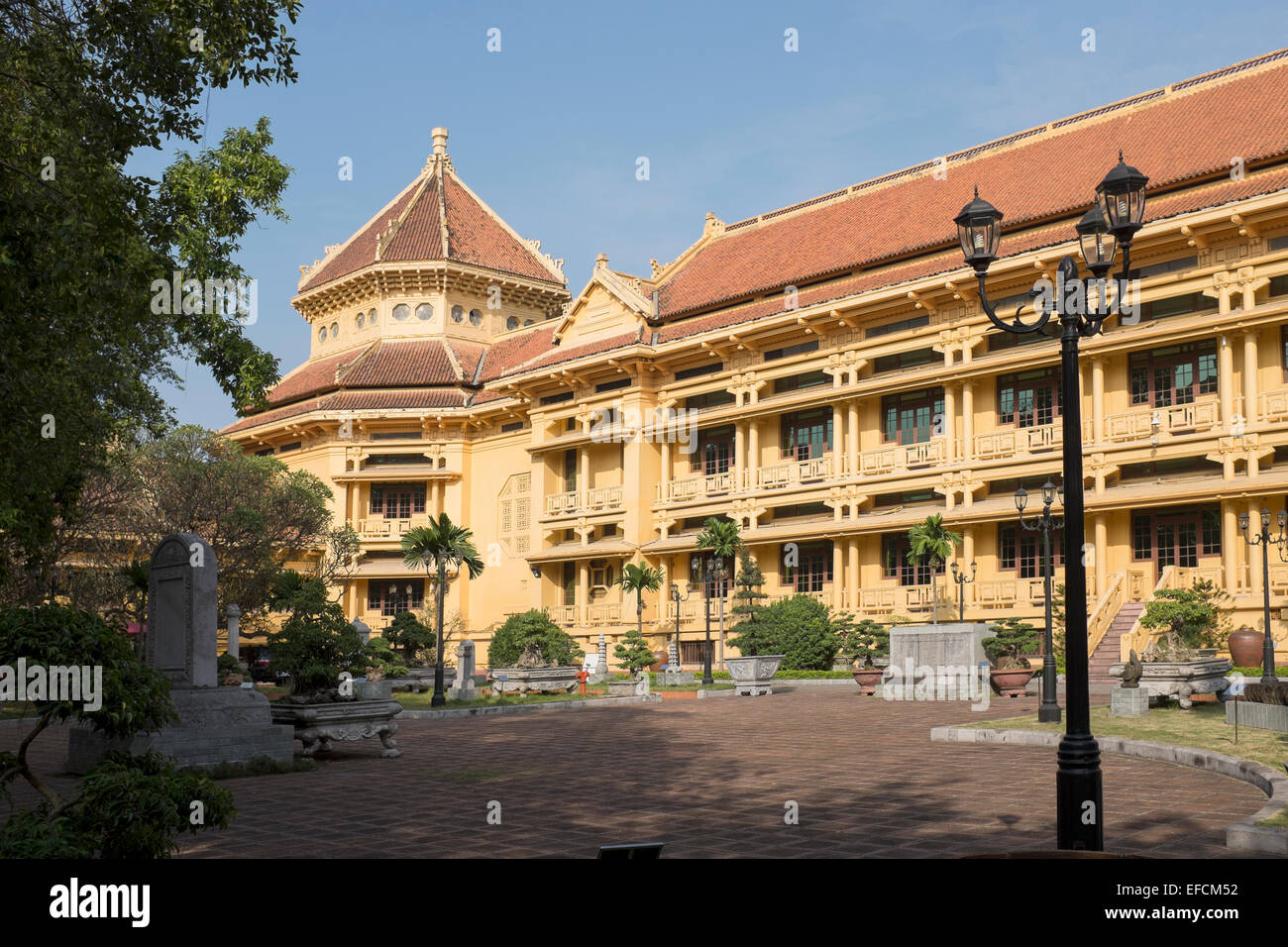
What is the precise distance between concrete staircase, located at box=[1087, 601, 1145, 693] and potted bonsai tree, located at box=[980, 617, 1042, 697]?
1551 millimetres

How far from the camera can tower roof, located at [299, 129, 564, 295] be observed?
59.3 m

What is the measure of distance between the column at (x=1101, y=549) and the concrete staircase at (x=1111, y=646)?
117 centimetres

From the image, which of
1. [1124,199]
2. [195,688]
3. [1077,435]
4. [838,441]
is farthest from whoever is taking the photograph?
[838,441]

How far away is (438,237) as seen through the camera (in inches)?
2347

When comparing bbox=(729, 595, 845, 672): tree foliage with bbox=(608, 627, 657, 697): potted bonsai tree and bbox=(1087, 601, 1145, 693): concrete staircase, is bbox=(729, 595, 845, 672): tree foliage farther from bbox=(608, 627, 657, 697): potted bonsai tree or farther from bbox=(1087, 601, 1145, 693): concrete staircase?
bbox=(1087, 601, 1145, 693): concrete staircase

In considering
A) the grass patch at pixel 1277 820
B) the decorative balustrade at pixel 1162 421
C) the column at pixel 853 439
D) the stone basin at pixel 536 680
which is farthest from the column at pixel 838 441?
the grass patch at pixel 1277 820

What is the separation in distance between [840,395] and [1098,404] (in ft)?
29.2

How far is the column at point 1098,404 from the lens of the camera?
114 ft

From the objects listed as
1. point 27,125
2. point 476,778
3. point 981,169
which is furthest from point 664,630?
point 27,125

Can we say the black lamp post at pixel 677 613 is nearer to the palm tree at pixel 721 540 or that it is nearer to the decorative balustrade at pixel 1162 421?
the palm tree at pixel 721 540

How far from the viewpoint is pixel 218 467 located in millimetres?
39875

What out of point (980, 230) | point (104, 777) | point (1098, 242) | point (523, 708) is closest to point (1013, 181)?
point (523, 708)

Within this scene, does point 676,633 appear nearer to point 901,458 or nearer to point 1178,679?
point 901,458

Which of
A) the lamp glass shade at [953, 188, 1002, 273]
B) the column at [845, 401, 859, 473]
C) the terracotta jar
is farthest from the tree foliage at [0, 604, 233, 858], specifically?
the column at [845, 401, 859, 473]
